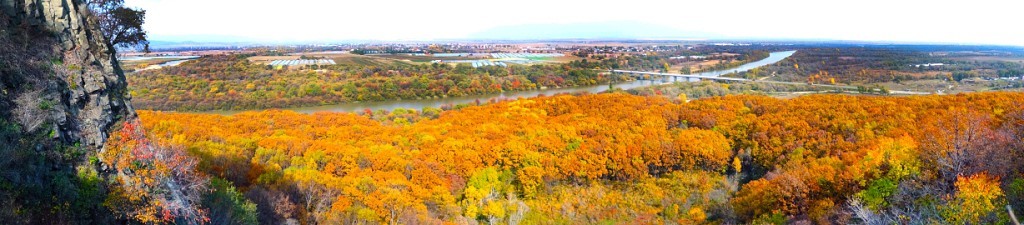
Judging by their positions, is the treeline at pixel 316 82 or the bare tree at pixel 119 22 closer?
the bare tree at pixel 119 22

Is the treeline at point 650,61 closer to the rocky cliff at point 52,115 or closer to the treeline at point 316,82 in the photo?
the treeline at point 316,82

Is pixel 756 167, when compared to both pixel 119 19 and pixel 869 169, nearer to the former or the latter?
pixel 869 169

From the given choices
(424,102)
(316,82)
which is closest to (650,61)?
(424,102)

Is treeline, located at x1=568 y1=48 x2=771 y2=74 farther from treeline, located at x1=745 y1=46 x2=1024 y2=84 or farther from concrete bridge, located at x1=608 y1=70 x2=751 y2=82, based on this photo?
treeline, located at x1=745 y1=46 x2=1024 y2=84

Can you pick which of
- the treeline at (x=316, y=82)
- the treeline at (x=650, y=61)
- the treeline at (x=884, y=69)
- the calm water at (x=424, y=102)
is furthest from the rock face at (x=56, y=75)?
the treeline at (x=650, y=61)

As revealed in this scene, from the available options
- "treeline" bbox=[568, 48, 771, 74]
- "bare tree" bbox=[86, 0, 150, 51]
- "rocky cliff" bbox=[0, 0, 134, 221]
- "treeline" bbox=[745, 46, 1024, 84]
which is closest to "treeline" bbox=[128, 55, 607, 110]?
"treeline" bbox=[568, 48, 771, 74]

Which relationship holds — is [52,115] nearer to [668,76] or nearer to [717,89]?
[717,89]
